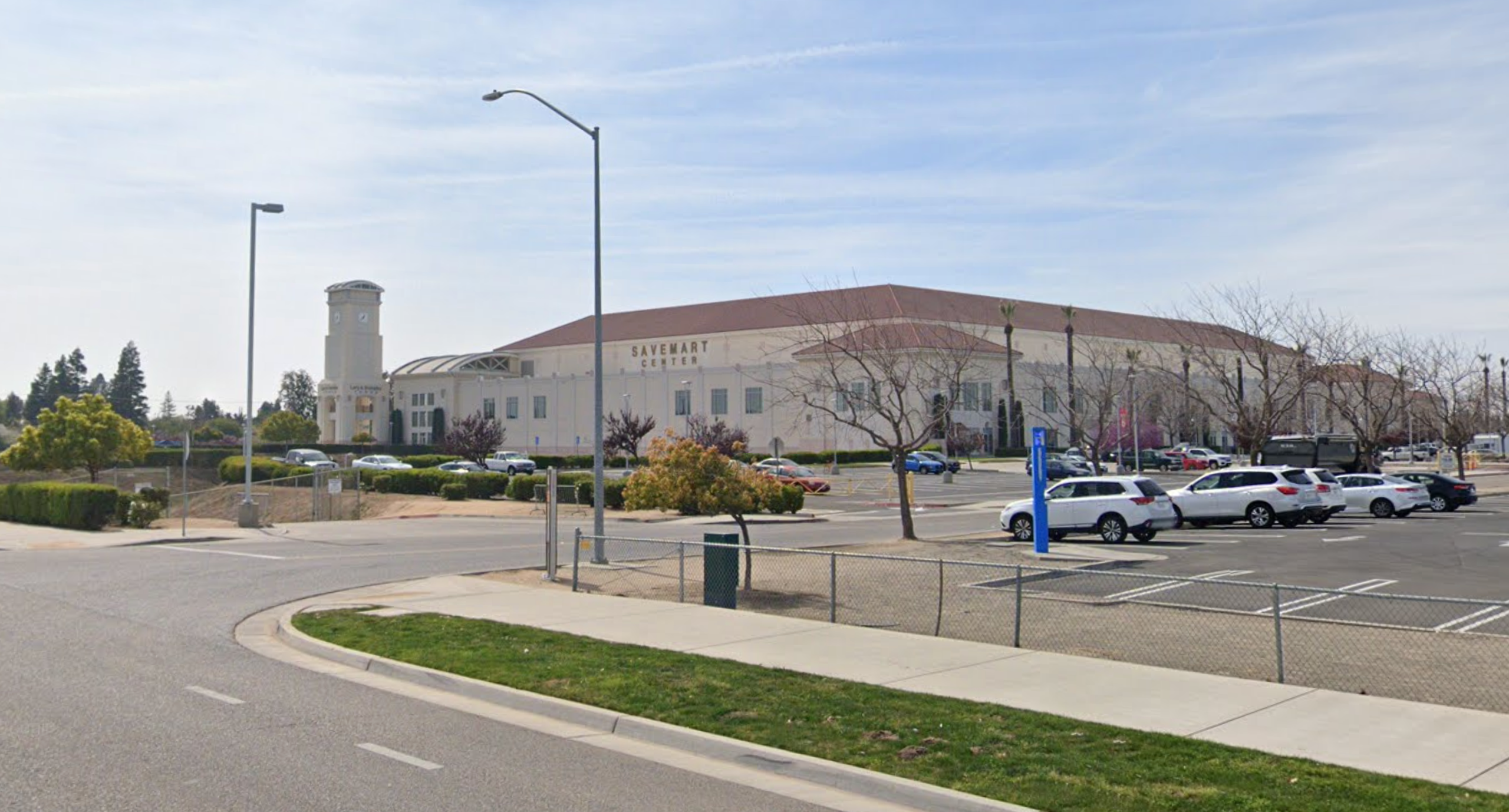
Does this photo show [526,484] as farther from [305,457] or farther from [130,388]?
[130,388]

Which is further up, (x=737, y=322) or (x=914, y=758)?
(x=737, y=322)

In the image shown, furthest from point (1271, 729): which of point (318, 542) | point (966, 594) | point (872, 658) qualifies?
point (318, 542)

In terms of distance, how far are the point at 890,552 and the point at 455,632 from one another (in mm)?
12646

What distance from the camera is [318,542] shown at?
103 ft

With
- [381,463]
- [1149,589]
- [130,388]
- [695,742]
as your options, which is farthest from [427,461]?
[130,388]

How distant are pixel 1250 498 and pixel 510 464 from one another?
161 ft

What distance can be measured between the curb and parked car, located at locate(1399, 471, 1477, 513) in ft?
121

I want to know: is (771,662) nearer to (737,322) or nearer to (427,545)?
(427,545)

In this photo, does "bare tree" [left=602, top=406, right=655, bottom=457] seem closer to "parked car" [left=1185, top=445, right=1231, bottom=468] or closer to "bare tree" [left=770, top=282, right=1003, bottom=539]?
"bare tree" [left=770, top=282, right=1003, bottom=539]

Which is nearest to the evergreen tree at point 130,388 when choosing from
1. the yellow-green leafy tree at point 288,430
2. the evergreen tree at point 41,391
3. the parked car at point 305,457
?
the evergreen tree at point 41,391

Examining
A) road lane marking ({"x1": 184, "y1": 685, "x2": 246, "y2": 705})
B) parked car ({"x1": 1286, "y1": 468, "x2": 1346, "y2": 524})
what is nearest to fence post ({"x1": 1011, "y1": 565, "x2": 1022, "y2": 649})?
road lane marking ({"x1": 184, "y1": 685, "x2": 246, "y2": 705})

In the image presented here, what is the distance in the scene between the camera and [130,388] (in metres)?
179

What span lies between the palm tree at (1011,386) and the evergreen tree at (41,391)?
150 m

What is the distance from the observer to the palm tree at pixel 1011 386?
88188 mm
